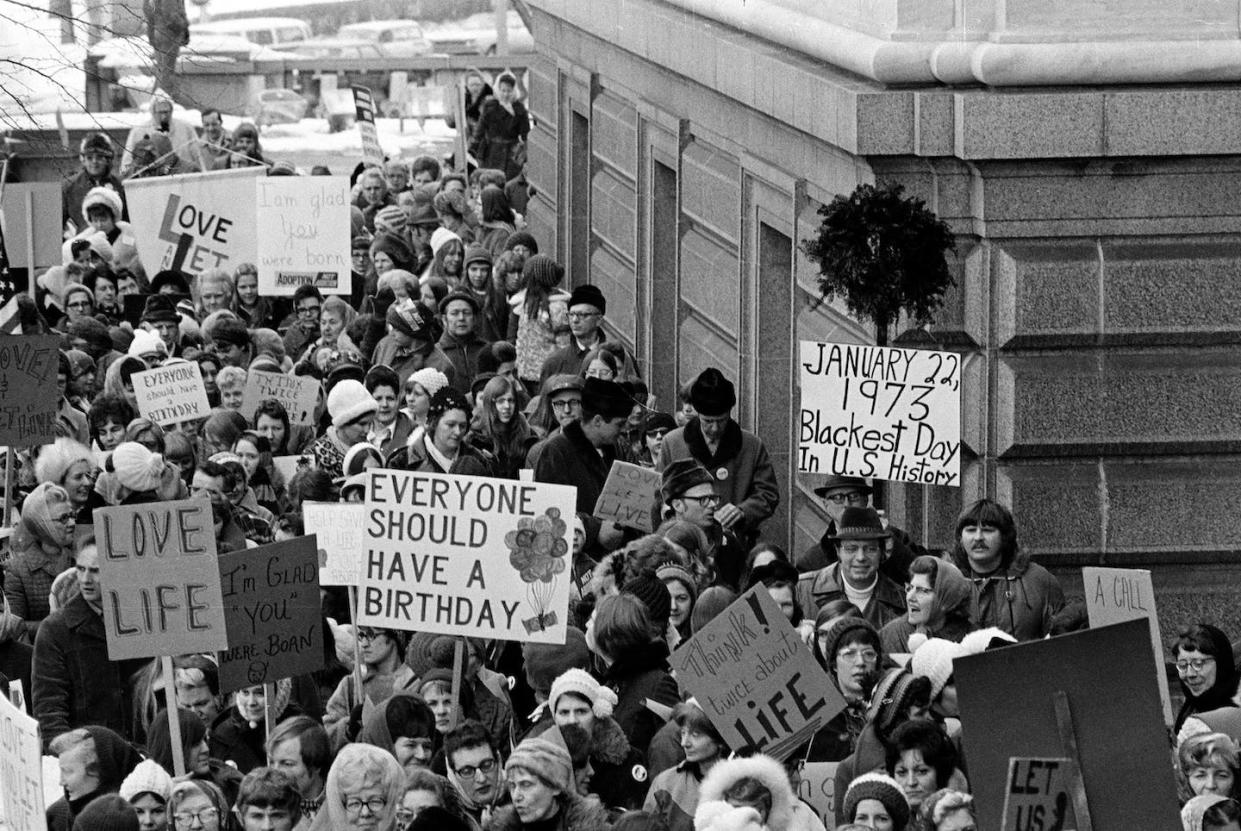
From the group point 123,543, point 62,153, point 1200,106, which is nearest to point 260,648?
point 123,543

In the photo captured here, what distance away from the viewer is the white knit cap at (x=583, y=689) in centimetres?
927

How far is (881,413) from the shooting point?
1223 centimetres

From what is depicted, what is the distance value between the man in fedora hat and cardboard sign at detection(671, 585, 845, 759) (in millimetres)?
2140

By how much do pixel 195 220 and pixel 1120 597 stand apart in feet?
35.2

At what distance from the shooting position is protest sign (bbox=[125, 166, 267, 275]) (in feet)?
63.7

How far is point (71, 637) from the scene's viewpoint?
35.3 feet

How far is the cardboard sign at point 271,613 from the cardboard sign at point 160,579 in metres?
0.20

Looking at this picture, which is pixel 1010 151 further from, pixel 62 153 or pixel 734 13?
pixel 62 153

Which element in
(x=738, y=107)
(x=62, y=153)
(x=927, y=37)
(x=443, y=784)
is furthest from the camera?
(x=62, y=153)

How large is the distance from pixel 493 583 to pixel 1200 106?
4.32 metres

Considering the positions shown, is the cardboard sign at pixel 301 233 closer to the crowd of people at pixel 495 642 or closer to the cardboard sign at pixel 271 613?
the crowd of people at pixel 495 642

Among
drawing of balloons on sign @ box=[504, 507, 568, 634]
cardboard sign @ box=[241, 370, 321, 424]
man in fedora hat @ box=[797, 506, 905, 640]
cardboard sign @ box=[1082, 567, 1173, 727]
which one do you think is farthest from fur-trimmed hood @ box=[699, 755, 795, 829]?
cardboard sign @ box=[241, 370, 321, 424]

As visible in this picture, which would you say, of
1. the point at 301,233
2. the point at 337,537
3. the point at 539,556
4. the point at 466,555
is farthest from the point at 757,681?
the point at 301,233

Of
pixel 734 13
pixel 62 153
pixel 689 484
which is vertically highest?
pixel 734 13
